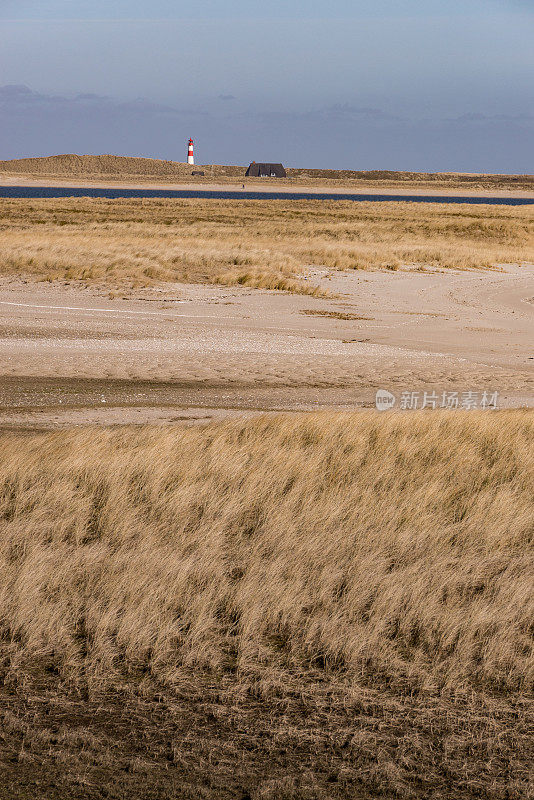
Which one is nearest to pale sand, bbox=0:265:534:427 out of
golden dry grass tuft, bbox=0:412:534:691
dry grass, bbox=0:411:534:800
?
golden dry grass tuft, bbox=0:412:534:691

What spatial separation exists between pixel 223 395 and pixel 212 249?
824 inches

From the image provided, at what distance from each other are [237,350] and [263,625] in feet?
39.2

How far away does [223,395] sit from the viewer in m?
13.5

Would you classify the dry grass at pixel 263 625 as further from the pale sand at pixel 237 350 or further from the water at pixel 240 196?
the water at pixel 240 196

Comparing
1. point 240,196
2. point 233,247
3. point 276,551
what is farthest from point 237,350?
point 240,196

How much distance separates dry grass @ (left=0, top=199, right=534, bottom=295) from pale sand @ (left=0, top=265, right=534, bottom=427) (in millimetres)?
1950

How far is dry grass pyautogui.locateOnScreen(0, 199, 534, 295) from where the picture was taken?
1113 inches

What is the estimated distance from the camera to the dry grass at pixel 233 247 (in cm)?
2827

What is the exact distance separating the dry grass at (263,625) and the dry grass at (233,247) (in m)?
18.5

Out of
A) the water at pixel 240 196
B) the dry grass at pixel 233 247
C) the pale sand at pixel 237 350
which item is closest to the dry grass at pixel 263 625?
the pale sand at pixel 237 350

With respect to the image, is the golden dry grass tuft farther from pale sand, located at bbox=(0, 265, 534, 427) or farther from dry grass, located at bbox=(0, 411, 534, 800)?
pale sand, located at bbox=(0, 265, 534, 427)

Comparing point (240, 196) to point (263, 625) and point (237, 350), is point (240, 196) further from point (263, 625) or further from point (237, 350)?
point (263, 625)

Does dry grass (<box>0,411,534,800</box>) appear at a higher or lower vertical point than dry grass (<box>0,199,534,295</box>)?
lower

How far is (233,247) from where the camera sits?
3581 cm
